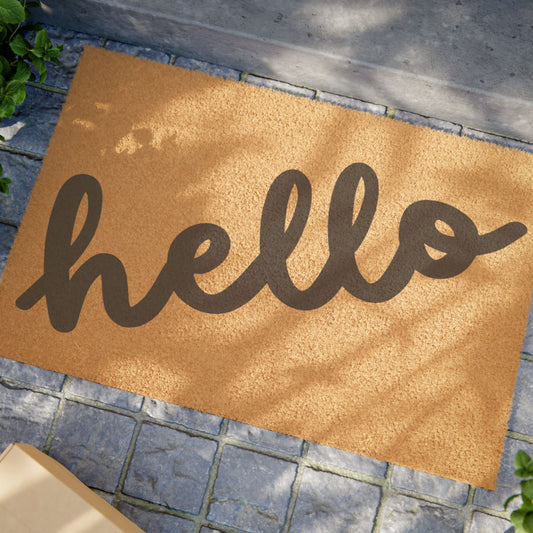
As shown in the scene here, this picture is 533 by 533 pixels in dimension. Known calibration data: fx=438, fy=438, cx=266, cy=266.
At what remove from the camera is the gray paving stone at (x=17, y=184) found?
190 cm

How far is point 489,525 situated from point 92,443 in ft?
5.37

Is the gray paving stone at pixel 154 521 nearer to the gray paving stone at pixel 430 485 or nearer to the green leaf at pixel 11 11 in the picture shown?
the gray paving stone at pixel 430 485

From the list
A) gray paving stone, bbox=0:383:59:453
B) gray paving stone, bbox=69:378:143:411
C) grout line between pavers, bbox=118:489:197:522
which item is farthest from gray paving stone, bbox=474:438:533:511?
gray paving stone, bbox=0:383:59:453

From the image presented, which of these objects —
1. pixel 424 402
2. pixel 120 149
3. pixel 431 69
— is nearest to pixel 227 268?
pixel 120 149

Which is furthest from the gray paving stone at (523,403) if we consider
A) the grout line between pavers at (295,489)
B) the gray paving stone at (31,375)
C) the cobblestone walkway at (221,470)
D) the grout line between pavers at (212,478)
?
the gray paving stone at (31,375)

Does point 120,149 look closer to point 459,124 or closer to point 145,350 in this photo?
point 145,350

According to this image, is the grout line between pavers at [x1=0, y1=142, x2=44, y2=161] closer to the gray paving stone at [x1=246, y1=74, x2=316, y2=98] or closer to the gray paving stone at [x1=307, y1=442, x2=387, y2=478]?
the gray paving stone at [x1=246, y1=74, x2=316, y2=98]

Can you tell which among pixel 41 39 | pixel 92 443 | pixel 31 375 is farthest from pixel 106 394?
pixel 41 39

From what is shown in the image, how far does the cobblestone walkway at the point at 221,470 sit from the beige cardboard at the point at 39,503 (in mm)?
240

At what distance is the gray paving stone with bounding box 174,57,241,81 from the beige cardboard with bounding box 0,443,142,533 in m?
1.66

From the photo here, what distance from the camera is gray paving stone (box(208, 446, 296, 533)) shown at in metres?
1.75

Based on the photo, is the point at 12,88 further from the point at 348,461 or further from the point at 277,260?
the point at 348,461

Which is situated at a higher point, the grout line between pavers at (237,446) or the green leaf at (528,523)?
the green leaf at (528,523)

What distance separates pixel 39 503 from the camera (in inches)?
59.2
